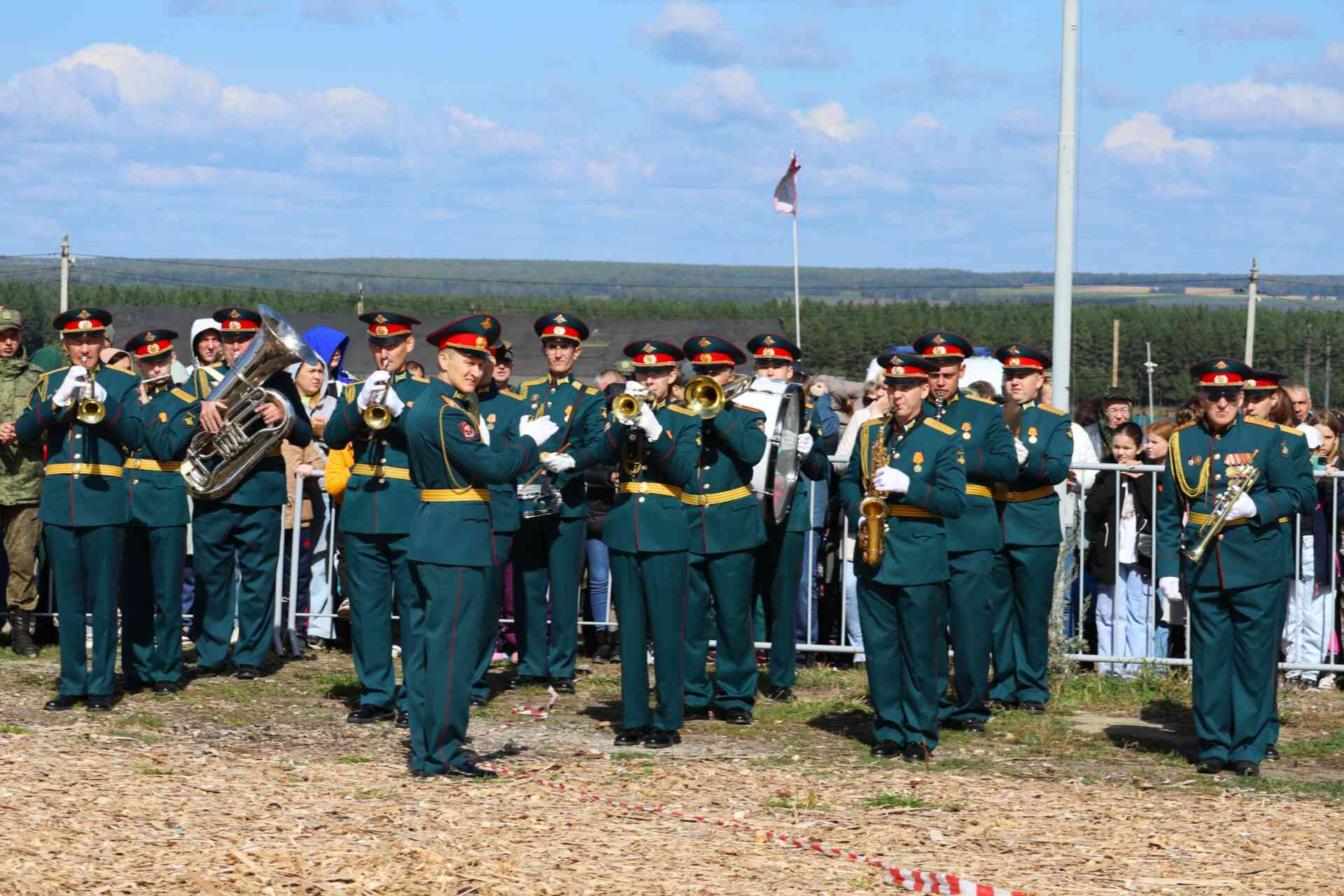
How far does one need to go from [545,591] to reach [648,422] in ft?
9.32

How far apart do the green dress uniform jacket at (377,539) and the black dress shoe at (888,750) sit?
8.69 ft

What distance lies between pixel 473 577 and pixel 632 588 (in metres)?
1.38

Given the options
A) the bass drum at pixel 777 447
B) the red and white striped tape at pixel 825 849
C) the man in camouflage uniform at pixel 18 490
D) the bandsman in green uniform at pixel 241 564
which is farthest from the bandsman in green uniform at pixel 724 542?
the man in camouflage uniform at pixel 18 490

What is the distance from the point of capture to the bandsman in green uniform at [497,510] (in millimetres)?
8352

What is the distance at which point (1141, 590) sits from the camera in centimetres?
1184

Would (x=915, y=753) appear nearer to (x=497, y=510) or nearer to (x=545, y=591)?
(x=497, y=510)

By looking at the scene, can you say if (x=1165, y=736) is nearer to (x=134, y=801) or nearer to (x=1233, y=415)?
(x=1233, y=415)

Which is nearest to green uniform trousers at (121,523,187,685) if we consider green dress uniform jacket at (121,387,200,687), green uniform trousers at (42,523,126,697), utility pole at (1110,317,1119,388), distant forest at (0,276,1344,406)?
green dress uniform jacket at (121,387,200,687)

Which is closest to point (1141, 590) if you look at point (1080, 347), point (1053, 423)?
point (1053, 423)

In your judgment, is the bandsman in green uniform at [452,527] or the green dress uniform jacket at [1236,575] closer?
the bandsman in green uniform at [452,527]

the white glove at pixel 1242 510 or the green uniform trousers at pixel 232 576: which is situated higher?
the white glove at pixel 1242 510

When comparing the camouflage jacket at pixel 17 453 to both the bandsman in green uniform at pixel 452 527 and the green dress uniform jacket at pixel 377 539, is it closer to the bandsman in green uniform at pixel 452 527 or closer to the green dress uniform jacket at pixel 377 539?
the green dress uniform jacket at pixel 377 539

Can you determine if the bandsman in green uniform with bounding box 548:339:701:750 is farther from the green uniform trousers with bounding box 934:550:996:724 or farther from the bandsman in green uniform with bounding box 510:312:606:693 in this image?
the green uniform trousers with bounding box 934:550:996:724

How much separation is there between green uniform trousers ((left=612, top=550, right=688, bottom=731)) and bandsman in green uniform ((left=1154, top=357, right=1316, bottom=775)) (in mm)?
2490
